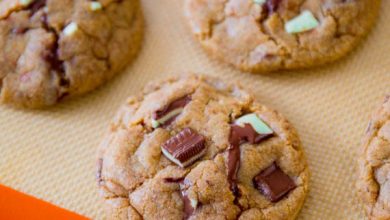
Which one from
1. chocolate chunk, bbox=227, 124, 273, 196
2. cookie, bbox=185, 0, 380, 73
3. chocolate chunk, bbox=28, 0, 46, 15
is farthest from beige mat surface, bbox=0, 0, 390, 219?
chocolate chunk, bbox=28, 0, 46, 15

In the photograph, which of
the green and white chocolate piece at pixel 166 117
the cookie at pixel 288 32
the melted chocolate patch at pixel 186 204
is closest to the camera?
the melted chocolate patch at pixel 186 204

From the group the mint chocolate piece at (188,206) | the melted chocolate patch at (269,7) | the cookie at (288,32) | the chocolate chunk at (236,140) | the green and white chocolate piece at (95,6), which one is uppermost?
the green and white chocolate piece at (95,6)

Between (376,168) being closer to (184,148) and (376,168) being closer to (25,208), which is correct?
(184,148)

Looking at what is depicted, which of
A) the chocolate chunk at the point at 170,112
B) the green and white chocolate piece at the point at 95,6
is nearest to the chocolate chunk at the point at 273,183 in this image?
the chocolate chunk at the point at 170,112

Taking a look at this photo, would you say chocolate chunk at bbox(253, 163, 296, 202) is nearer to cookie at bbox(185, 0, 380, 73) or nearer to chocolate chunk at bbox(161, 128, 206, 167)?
chocolate chunk at bbox(161, 128, 206, 167)

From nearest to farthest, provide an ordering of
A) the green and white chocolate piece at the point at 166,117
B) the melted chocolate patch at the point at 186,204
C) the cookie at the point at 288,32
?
the melted chocolate patch at the point at 186,204 → the green and white chocolate piece at the point at 166,117 → the cookie at the point at 288,32

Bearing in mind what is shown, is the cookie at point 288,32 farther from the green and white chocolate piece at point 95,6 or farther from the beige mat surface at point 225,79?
the green and white chocolate piece at point 95,6

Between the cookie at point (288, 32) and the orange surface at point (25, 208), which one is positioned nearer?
the orange surface at point (25, 208)

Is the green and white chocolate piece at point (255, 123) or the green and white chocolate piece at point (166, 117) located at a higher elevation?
the green and white chocolate piece at point (166, 117)
